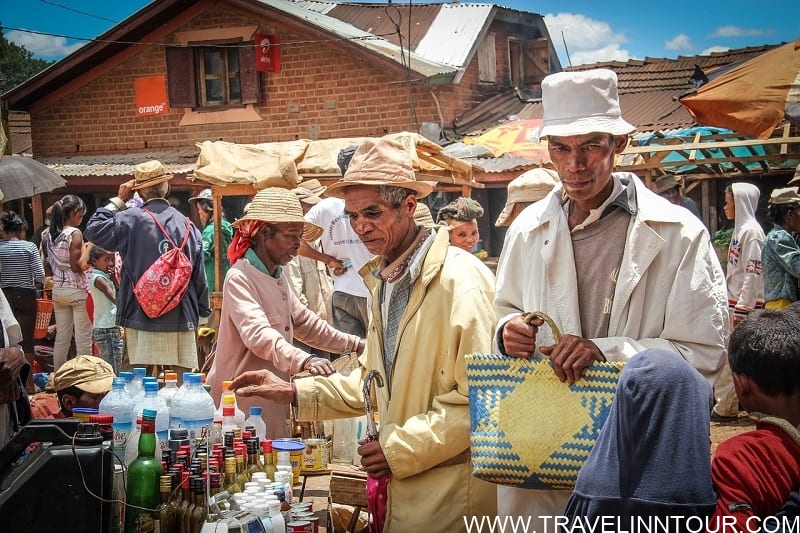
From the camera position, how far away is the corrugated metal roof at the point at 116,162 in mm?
17312

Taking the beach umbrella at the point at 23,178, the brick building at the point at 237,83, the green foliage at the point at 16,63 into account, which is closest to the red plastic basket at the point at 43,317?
the beach umbrella at the point at 23,178

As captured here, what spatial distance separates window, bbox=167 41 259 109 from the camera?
1861 cm

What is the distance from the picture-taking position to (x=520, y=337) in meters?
2.73

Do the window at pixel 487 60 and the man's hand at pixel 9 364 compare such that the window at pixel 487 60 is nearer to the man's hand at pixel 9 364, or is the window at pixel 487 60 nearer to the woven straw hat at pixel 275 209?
the woven straw hat at pixel 275 209

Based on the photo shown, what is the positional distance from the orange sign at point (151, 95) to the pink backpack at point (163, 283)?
42.5 ft

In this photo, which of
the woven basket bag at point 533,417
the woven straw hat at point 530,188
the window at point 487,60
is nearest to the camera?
the woven basket bag at point 533,417

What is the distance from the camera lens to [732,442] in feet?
7.68

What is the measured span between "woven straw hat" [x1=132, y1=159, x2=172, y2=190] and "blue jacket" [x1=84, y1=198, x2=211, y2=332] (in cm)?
15

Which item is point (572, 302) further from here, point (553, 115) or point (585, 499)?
point (585, 499)

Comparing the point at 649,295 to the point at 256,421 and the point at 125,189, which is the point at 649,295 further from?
the point at 125,189

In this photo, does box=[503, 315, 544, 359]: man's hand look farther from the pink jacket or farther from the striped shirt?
the striped shirt

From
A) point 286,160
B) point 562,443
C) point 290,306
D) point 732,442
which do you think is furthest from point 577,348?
point 286,160

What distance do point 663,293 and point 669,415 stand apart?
79 cm

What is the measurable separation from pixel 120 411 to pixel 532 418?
6.28 feet
